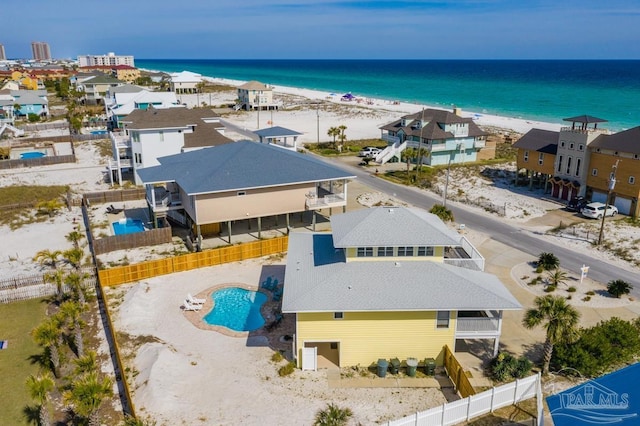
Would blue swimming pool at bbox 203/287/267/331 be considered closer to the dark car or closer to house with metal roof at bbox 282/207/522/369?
house with metal roof at bbox 282/207/522/369

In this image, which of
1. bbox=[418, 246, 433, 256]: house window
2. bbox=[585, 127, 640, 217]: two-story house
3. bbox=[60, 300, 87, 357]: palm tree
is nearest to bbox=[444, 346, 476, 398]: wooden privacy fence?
bbox=[418, 246, 433, 256]: house window

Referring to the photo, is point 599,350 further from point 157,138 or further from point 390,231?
point 157,138

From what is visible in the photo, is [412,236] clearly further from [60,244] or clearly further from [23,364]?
[60,244]

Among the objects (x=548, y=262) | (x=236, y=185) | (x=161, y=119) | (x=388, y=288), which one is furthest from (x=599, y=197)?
(x=161, y=119)

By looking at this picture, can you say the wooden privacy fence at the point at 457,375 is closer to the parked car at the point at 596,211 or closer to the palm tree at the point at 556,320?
the palm tree at the point at 556,320

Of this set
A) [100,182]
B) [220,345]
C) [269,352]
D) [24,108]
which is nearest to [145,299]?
[220,345]

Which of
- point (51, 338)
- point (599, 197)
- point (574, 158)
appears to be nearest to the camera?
point (51, 338)
